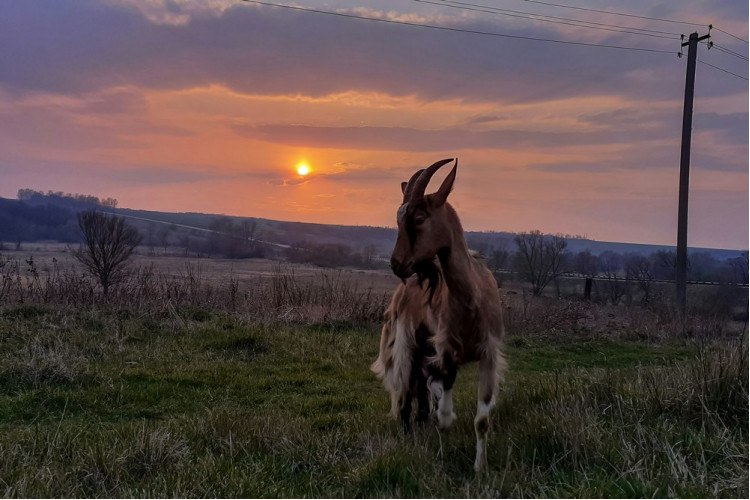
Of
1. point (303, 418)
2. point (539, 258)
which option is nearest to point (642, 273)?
point (539, 258)

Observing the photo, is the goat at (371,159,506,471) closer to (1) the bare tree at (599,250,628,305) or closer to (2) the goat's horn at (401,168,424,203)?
(2) the goat's horn at (401,168,424,203)

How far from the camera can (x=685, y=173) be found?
20062 millimetres

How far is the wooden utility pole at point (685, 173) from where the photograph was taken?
19.8 metres

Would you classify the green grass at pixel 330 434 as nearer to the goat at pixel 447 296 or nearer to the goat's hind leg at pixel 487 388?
the goat's hind leg at pixel 487 388

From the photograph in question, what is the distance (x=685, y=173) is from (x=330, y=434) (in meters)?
19.0

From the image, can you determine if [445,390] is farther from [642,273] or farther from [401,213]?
[642,273]

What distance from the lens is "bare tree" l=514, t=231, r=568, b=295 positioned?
917 inches

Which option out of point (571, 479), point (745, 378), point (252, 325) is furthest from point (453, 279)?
point (252, 325)

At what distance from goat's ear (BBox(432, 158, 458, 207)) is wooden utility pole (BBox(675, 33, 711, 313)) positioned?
17.7 meters

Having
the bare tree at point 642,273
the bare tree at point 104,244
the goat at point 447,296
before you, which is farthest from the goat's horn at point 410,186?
the bare tree at point 642,273

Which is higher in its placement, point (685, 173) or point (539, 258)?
point (685, 173)

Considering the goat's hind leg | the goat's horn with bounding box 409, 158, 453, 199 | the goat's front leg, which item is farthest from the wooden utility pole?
the goat's horn with bounding box 409, 158, 453, 199

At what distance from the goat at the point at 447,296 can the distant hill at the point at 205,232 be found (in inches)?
553

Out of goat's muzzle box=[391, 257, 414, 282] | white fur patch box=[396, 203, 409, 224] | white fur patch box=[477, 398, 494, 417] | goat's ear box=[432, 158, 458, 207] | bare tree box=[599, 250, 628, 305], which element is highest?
goat's ear box=[432, 158, 458, 207]
